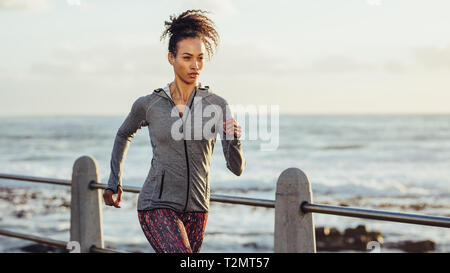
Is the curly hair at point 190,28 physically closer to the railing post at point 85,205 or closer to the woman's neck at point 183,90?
the woman's neck at point 183,90

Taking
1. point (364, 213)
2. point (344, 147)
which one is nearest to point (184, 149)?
point (364, 213)

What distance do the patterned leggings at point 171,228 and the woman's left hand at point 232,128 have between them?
1.71 ft

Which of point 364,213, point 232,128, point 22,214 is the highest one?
point 22,214

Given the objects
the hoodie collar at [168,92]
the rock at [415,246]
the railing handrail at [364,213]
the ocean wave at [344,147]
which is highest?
the ocean wave at [344,147]

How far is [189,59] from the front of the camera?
11.0 feet

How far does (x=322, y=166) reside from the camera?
38250mm

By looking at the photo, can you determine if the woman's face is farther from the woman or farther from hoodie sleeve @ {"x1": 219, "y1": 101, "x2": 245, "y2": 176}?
hoodie sleeve @ {"x1": 219, "y1": 101, "x2": 245, "y2": 176}

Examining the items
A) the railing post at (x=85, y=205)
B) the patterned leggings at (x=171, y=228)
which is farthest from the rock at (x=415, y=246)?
the patterned leggings at (x=171, y=228)

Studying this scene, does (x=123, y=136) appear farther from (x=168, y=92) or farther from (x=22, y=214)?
(x=22, y=214)

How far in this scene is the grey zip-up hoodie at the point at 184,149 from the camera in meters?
3.29

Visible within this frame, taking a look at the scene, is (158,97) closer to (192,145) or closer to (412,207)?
(192,145)

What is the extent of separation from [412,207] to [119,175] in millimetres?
21415

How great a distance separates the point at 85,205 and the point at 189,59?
310 centimetres
